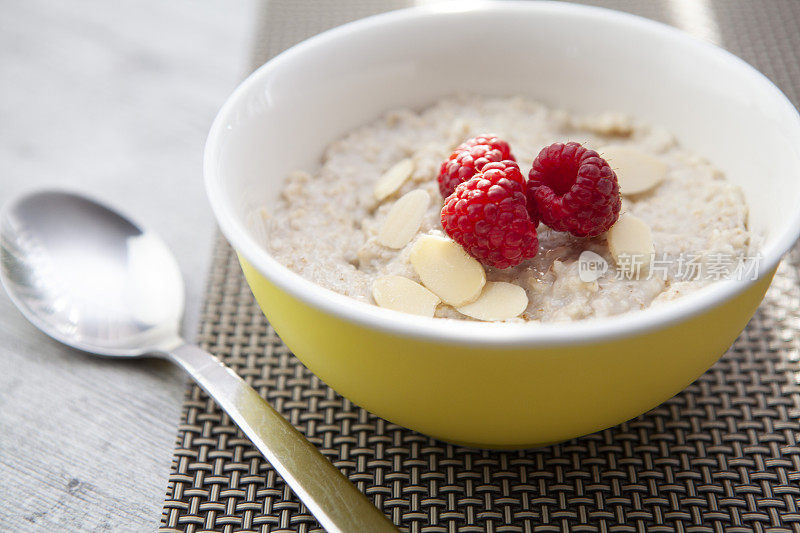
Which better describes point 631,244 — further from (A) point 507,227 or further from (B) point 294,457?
(B) point 294,457

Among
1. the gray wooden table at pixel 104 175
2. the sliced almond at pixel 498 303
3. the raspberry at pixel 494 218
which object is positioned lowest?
the gray wooden table at pixel 104 175

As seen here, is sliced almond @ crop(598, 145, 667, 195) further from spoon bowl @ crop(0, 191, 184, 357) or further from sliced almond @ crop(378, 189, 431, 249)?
spoon bowl @ crop(0, 191, 184, 357)

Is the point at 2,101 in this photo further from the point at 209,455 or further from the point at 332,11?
the point at 209,455

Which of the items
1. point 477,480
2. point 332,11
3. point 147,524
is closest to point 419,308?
point 477,480

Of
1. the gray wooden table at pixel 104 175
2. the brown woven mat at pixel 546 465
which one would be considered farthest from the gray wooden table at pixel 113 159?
the brown woven mat at pixel 546 465

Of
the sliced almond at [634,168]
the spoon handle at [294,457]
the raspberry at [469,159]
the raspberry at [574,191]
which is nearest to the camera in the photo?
the spoon handle at [294,457]

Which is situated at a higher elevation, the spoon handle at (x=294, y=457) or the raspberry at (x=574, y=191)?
the raspberry at (x=574, y=191)

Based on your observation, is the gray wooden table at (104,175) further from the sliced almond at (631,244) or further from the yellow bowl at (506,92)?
the sliced almond at (631,244)
